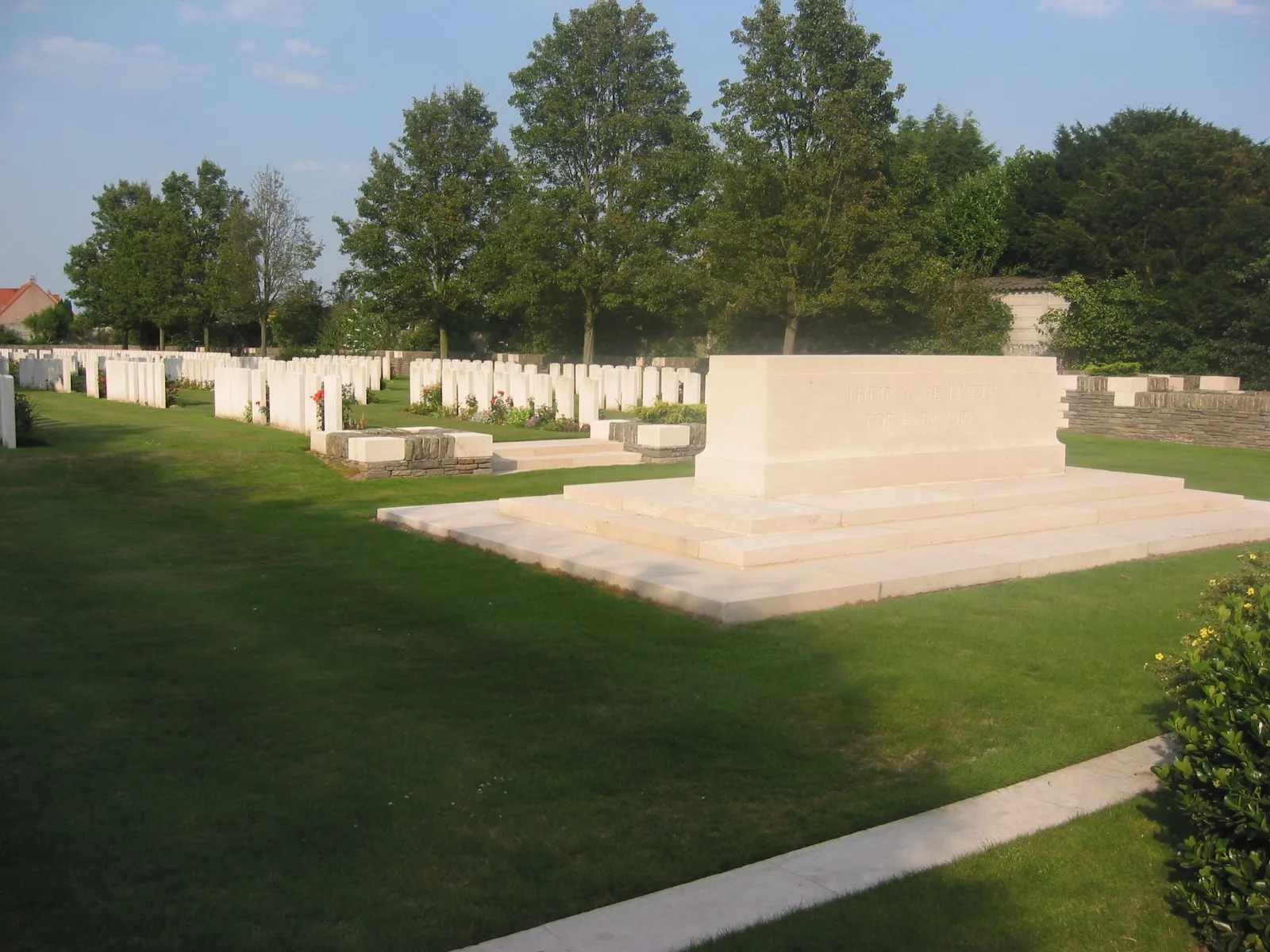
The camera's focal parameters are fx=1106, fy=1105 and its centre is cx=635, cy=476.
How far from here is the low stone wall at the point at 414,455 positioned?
41.7 ft

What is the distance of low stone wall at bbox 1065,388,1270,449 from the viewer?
17.5 metres

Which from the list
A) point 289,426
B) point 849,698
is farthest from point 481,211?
point 849,698

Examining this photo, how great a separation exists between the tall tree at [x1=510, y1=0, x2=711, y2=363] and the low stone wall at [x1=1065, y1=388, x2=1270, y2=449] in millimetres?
15765

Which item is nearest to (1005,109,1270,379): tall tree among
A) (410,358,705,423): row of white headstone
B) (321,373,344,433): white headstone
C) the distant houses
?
(410,358,705,423): row of white headstone

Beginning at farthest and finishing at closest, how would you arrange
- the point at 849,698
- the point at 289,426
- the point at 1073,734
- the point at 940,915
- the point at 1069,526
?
the point at 289,426 → the point at 1069,526 → the point at 849,698 → the point at 1073,734 → the point at 940,915

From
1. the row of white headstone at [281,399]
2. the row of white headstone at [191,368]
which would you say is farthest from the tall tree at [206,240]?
the row of white headstone at [281,399]

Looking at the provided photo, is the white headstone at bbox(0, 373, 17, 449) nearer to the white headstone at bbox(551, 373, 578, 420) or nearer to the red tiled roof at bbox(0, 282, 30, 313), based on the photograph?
the white headstone at bbox(551, 373, 578, 420)

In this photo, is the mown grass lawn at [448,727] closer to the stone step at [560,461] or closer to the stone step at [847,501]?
the stone step at [847,501]

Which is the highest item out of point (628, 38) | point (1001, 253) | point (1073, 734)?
point (628, 38)

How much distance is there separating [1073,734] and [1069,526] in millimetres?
5038

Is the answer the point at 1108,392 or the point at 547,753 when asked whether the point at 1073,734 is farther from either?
the point at 1108,392

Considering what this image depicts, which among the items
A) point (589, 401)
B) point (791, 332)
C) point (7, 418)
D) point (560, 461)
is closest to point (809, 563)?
point (560, 461)

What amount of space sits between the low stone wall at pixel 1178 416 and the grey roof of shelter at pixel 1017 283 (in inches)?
485

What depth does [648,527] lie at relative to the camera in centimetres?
866
